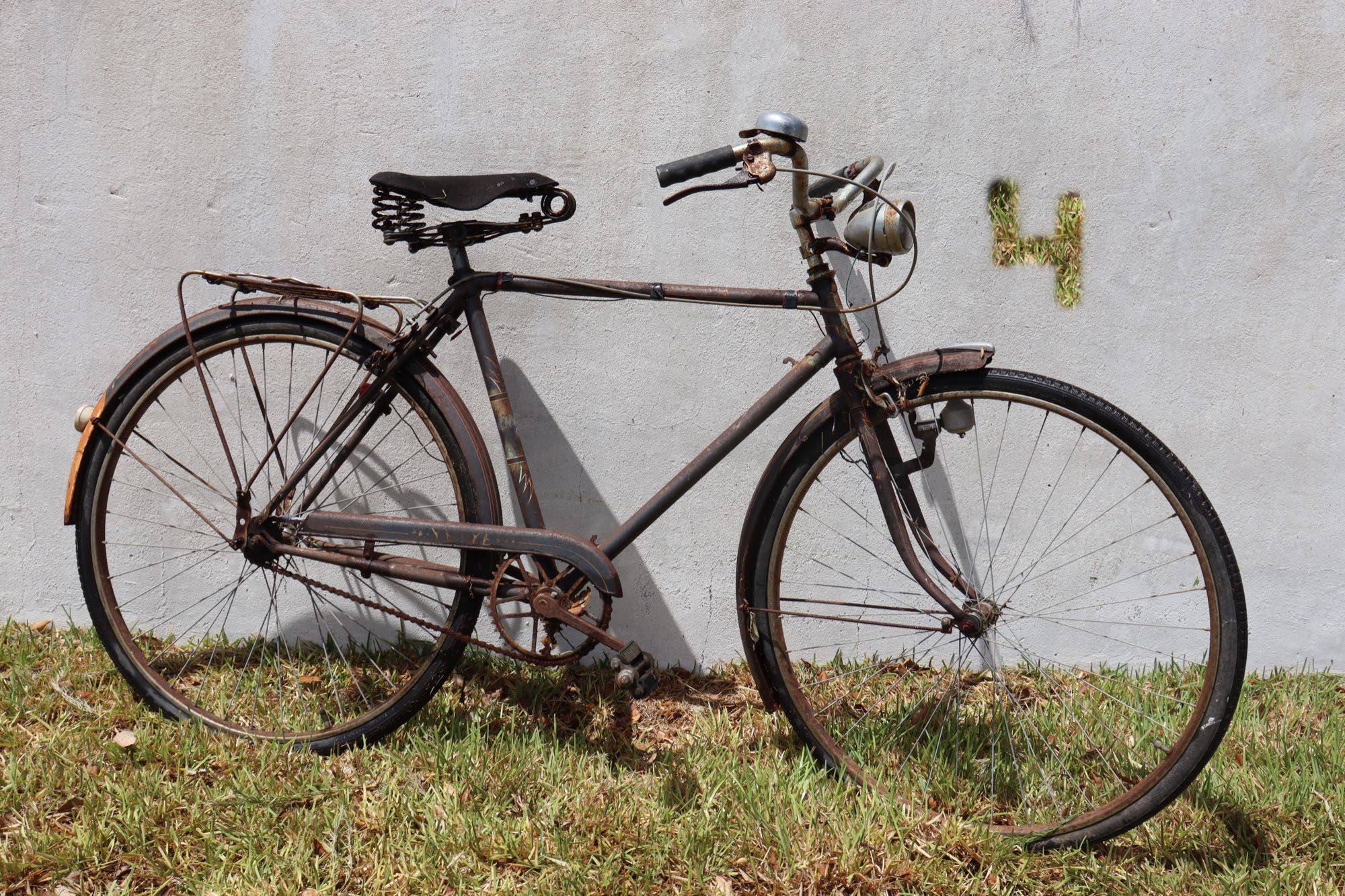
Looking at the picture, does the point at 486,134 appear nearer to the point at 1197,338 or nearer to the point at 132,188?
the point at 132,188

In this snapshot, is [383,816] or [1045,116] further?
[1045,116]

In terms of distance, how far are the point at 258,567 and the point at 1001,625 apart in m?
2.17

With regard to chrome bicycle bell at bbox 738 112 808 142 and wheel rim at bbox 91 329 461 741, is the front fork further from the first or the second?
wheel rim at bbox 91 329 461 741

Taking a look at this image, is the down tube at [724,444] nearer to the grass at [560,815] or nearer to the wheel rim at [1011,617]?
the wheel rim at [1011,617]

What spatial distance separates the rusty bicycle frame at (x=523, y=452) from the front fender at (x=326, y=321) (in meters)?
0.04

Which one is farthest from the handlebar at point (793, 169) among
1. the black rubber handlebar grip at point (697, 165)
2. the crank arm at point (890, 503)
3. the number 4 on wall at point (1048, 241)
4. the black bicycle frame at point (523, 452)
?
the number 4 on wall at point (1048, 241)

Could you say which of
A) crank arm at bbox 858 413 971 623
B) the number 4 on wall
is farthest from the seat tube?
the number 4 on wall

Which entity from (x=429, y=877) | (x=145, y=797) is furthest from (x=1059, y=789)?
(x=145, y=797)

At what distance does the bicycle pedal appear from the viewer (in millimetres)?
2500

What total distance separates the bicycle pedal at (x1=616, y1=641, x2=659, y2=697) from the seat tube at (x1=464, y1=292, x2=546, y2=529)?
0.39 metres

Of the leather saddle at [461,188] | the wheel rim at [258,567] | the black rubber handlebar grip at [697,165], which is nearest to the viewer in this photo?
the black rubber handlebar grip at [697,165]

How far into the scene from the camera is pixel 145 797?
2.48m

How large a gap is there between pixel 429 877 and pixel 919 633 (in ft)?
5.13

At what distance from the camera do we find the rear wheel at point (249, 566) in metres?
2.88
